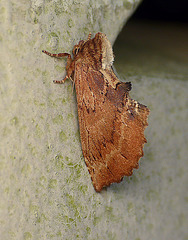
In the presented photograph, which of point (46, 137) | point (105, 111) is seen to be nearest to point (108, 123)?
point (105, 111)

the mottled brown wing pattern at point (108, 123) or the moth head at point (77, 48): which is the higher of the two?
the moth head at point (77, 48)

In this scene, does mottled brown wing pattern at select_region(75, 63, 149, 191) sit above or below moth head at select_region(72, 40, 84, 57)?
below

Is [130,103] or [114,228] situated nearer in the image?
[130,103]

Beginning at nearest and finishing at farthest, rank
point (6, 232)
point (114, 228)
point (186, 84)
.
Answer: point (6, 232)
point (114, 228)
point (186, 84)

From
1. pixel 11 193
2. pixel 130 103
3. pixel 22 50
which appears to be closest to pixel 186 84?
pixel 130 103

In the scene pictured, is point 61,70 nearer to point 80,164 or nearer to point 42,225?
point 80,164

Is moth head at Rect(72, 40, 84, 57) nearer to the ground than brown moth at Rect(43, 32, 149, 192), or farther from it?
farther from it

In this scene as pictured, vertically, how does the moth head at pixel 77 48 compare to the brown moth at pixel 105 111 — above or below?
above
